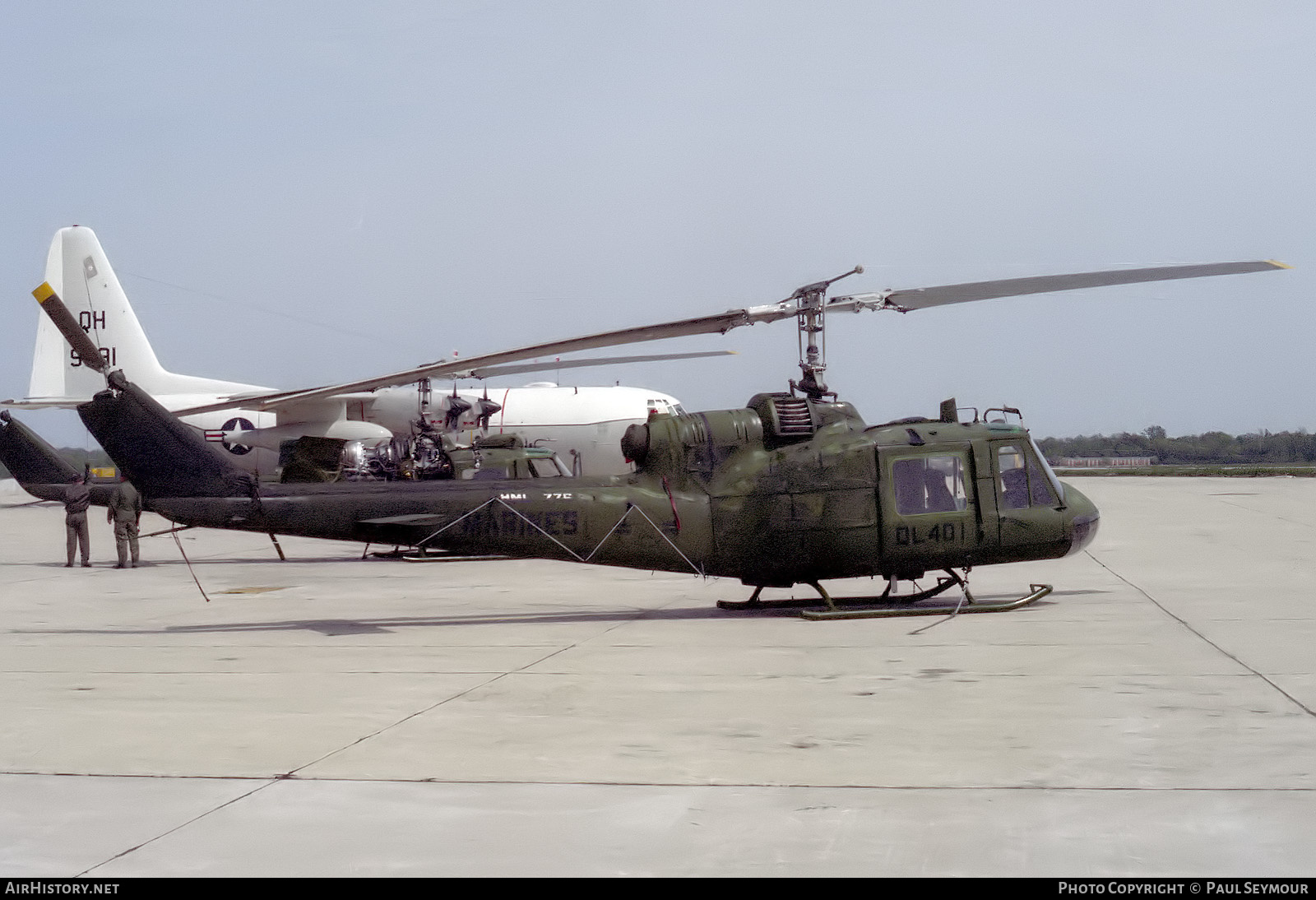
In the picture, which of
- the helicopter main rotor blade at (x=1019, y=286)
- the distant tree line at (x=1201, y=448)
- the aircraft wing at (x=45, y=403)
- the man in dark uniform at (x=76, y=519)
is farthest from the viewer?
the distant tree line at (x=1201, y=448)

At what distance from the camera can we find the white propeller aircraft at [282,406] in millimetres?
33312

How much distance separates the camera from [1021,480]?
532 inches

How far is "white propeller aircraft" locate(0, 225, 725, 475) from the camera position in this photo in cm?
3331

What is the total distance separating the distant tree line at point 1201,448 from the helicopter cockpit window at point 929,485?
292ft

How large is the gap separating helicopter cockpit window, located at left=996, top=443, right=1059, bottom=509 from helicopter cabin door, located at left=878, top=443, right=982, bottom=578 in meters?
0.43

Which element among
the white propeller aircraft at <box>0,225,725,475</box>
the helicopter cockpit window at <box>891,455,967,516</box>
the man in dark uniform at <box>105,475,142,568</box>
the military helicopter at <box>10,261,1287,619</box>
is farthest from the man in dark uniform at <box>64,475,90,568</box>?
the helicopter cockpit window at <box>891,455,967,516</box>

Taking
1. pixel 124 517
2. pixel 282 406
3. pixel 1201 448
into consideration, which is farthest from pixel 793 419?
pixel 1201 448

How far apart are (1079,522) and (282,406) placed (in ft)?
74.8

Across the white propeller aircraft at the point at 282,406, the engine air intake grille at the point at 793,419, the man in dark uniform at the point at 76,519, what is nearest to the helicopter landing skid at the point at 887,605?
the engine air intake grille at the point at 793,419

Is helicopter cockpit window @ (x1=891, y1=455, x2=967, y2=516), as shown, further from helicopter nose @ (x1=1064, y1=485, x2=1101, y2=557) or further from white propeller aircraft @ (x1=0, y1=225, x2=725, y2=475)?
white propeller aircraft @ (x1=0, y1=225, x2=725, y2=475)

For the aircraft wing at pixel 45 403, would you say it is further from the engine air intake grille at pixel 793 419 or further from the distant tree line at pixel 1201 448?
the distant tree line at pixel 1201 448

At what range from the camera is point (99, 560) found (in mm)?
23938

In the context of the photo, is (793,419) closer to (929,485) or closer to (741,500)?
(741,500)
